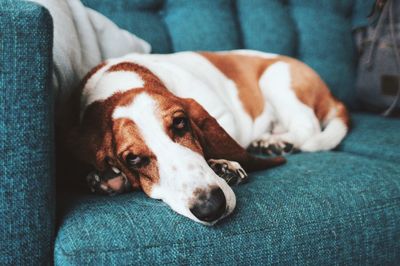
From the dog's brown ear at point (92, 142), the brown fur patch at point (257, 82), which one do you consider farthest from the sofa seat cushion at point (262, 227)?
the brown fur patch at point (257, 82)

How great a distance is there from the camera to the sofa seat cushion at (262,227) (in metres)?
1.06

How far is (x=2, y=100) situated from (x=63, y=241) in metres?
0.36

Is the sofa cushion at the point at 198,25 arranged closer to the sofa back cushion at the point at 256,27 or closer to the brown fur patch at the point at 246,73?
the sofa back cushion at the point at 256,27

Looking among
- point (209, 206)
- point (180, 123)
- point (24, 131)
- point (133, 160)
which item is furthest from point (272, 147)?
point (24, 131)

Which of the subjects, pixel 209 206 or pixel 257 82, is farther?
pixel 257 82

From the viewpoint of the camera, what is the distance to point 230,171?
1.44 meters

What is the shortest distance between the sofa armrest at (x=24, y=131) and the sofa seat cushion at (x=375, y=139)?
137cm

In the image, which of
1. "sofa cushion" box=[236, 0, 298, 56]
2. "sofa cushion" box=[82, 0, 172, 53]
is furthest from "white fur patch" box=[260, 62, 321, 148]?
"sofa cushion" box=[82, 0, 172, 53]

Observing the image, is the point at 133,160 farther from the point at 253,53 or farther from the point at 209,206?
the point at 253,53

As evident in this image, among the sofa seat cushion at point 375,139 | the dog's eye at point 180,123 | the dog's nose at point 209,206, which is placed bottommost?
the sofa seat cushion at point 375,139

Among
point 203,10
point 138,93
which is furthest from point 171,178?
point 203,10

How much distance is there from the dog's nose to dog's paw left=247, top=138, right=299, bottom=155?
98 centimetres

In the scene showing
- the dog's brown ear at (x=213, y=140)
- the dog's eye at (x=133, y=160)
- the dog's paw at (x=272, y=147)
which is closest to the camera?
the dog's eye at (x=133, y=160)

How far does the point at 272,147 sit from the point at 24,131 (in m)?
1.29
